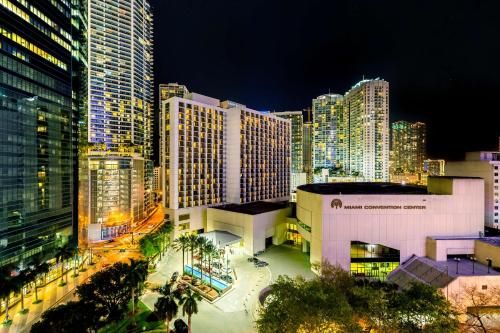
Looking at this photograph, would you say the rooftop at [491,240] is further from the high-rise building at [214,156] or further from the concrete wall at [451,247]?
the high-rise building at [214,156]

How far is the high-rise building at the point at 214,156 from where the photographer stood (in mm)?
69812

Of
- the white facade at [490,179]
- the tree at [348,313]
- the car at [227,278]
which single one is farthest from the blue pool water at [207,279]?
the white facade at [490,179]

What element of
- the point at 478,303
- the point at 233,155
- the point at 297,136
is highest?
the point at 297,136

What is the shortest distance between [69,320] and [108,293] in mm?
7393

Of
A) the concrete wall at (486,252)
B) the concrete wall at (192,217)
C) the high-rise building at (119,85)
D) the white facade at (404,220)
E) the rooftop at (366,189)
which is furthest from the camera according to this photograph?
the high-rise building at (119,85)

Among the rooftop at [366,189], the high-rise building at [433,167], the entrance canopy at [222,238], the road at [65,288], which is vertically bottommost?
the road at [65,288]

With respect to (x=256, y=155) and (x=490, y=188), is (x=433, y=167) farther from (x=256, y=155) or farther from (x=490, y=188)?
(x=256, y=155)

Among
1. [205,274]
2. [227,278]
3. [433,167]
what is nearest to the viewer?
[227,278]

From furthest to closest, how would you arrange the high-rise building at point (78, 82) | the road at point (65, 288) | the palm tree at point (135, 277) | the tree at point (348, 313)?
the high-rise building at point (78, 82) → the road at point (65, 288) → the palm tree at point (135, 277) → the tree at point (348, 313)

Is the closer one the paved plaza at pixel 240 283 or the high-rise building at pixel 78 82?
the paved plaza at pixel 240 283

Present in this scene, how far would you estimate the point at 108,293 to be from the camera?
32.8 m

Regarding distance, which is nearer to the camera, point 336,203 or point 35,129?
point 336,203

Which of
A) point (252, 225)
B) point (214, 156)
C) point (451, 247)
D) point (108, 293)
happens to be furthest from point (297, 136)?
point (108, 293)

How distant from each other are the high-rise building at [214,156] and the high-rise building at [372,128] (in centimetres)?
7999
